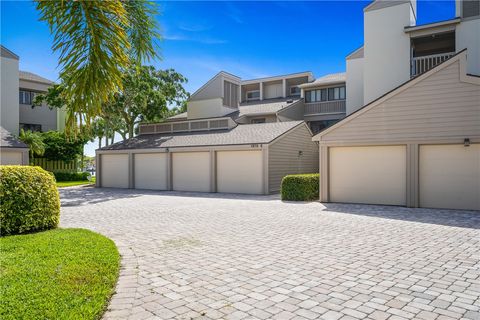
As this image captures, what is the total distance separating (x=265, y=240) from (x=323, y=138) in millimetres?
8201

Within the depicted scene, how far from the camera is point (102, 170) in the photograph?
26.0 metres

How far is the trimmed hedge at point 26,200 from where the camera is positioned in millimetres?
7543

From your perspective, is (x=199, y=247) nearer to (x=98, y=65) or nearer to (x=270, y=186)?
(x=98, y=65)

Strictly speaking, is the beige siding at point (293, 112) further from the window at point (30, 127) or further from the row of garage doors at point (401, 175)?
the window at point (30, 127)

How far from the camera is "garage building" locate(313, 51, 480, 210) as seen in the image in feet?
38.9

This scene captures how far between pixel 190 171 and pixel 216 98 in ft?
31.8

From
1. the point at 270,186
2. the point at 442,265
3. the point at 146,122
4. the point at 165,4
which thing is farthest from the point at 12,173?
the point at 146,122

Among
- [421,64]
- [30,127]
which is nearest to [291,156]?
[421,64]

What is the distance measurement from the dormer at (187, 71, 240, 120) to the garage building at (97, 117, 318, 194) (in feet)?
13.4

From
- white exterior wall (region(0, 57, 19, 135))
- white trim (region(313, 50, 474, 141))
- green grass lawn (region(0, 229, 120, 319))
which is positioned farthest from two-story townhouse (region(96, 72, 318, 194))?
green grass lawn (region(0, 229, 120, 319))

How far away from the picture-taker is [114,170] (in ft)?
83.5

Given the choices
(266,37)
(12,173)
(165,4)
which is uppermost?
(266,37)

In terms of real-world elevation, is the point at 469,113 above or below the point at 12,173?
above

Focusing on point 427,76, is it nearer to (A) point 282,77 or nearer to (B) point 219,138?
(B) point 219,138
